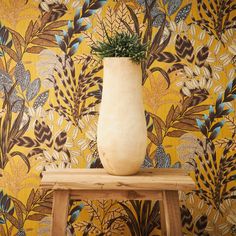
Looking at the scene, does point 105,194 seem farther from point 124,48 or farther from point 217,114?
point 217,114

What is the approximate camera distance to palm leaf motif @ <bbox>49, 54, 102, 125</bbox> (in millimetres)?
1942

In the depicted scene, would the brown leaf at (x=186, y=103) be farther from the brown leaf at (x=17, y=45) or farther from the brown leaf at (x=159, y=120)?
the brown leaf at (x=17, y=45)

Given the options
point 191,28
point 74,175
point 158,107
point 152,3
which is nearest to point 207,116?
point 158,107

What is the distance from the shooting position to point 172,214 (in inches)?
60.1

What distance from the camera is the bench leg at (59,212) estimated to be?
1.49 metres

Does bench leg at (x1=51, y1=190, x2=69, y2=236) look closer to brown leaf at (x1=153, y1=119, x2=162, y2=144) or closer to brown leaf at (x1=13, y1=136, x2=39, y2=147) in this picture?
brown leaf at (x1=13, y1=136, x2=39, y2=147)

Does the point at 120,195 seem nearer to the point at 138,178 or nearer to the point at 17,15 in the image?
the point at 138,178

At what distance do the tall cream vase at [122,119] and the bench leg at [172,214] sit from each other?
0.54 feet

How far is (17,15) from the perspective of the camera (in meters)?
1.92

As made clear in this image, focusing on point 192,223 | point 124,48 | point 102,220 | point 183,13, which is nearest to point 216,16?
point 183,13

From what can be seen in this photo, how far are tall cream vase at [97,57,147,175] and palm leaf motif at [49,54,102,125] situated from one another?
37 centimetres

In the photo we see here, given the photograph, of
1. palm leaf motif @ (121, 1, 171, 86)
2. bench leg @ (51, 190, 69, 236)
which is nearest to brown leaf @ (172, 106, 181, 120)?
palm leaf motif @ (121, 1, 171, 86)

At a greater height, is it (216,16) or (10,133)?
(216,16)

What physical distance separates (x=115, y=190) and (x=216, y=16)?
3.14 feet
